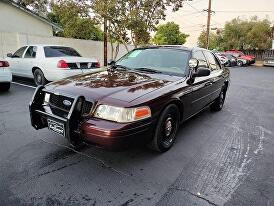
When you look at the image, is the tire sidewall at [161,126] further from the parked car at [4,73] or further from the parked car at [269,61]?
the parked car at [269,61]

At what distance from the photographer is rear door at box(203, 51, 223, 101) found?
5.88 meters

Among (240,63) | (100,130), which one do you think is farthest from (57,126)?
(240,63)

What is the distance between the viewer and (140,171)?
3645mm

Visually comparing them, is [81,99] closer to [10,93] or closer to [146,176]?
[146,176]

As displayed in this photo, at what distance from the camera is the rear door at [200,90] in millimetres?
4906

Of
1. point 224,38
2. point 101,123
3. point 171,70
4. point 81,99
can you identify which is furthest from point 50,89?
point 224,38

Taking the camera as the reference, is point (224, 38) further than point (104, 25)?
Yes

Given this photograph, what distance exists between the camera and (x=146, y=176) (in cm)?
352

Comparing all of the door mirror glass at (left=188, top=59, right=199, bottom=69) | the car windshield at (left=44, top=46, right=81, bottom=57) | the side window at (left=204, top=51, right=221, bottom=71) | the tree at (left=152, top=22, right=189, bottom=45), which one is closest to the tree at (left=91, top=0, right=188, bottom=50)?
the car windshield at (left=44, top=46, right=81, bottom=57)

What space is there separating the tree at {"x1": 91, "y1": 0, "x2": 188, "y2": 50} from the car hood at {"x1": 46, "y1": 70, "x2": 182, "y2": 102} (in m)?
11.8

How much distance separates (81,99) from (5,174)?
1311mm

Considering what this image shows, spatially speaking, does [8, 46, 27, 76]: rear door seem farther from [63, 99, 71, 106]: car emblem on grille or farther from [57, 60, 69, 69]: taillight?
[63, 99, 71, 106]: car emblem on grille

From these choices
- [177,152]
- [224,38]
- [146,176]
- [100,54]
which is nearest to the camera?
[146,176]

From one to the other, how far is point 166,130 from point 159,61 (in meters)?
1.40
